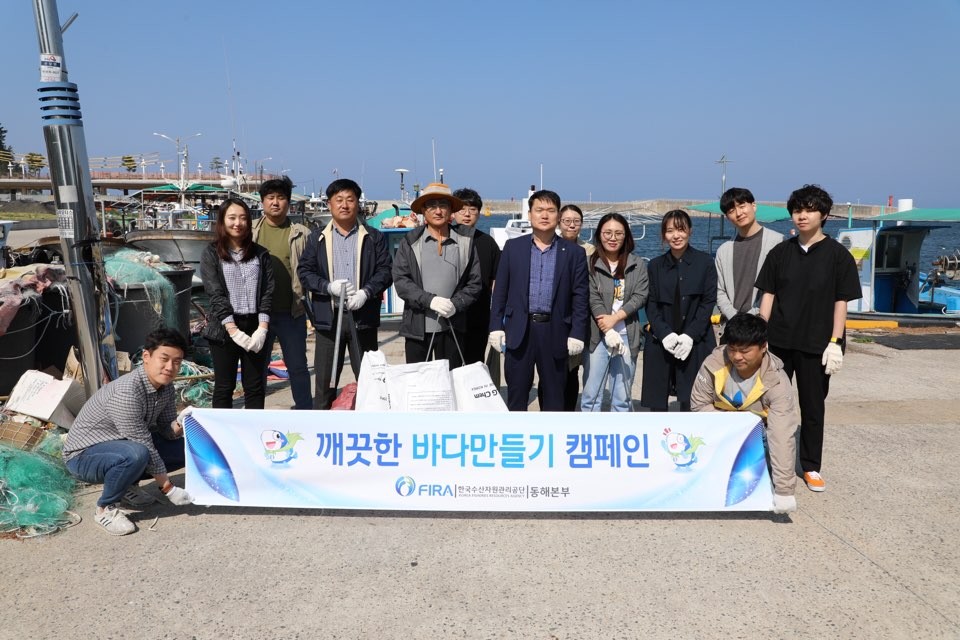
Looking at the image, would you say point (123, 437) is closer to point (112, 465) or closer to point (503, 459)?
point (112, 465)

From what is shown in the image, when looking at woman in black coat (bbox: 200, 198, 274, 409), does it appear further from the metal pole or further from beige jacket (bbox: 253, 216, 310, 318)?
the metal pole

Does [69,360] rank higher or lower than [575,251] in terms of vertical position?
lower

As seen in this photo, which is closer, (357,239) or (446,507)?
(446,507)

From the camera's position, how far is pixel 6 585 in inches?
122

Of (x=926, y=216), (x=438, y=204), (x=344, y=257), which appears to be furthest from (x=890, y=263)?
(x=344, y=257)

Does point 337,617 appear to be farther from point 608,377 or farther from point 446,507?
point 608,377

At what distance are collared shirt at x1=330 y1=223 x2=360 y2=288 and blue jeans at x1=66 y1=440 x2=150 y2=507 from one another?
1800 mm

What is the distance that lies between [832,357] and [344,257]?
3.25 m

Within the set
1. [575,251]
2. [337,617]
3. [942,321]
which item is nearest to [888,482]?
[575,251]

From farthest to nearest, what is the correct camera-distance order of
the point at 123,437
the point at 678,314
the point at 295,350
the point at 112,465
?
the point at 295,350 → the point at 678,314 → the point at 123,437 → the point at 112,465

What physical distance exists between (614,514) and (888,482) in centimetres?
187

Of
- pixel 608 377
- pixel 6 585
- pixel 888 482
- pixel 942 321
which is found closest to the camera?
pixel 6 585

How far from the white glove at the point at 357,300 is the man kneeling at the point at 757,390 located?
7.44ft

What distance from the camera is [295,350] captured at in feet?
16.9
